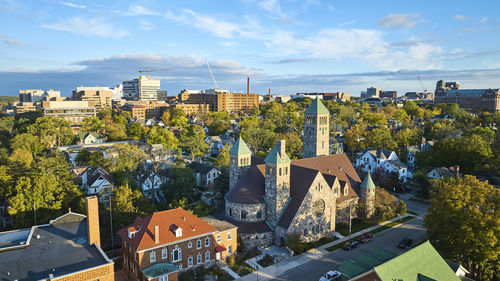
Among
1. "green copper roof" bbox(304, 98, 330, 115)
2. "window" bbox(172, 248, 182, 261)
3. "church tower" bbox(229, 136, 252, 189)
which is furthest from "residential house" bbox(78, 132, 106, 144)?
"window" bbox(172, 248, 182, 261)

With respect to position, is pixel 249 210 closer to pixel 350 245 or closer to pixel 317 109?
pixel 350 245

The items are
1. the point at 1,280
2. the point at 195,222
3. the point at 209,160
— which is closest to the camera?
the point at 1,280

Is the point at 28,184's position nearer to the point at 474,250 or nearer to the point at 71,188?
the point at 71,188

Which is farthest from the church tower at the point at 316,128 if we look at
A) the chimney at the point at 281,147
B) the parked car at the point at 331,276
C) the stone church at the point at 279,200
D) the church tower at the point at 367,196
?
the parked car at the point at 331,276

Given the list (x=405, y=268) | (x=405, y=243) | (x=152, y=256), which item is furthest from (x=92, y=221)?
(x=405, y=243)

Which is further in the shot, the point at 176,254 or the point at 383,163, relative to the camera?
the point at 383,163

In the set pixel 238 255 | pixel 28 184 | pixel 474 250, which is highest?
pixel 28 184

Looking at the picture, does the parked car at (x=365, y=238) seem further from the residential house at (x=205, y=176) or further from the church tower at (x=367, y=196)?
the residential house at (x=205, y=176)

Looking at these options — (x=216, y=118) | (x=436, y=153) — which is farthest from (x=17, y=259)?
(x=216, y=118)
